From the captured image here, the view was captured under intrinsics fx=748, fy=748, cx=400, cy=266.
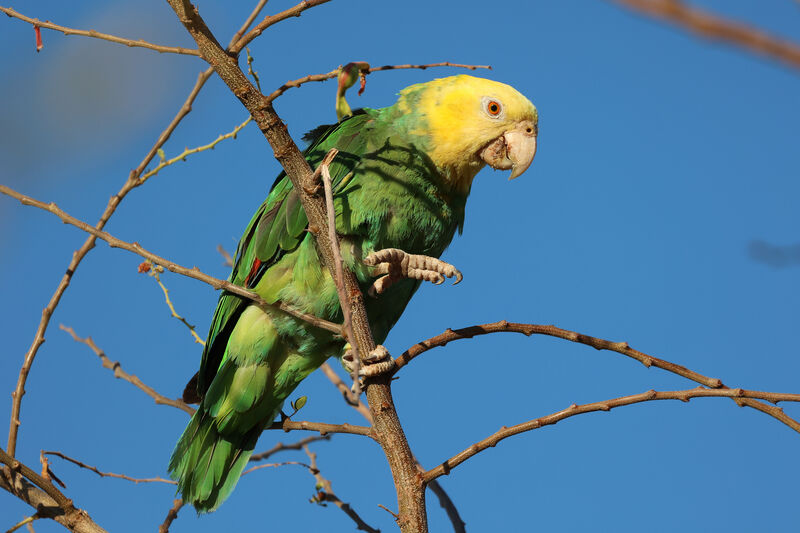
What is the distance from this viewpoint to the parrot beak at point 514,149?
3543 mm

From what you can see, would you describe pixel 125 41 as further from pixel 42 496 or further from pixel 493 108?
pixel 493 108

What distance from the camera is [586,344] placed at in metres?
2.13

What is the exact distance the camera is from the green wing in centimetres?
321

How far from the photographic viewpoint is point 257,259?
10.9ft

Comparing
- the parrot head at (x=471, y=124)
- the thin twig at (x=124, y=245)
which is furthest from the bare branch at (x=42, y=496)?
the parrot head at (x=471, y=124)

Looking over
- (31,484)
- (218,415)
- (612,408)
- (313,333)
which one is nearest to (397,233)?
(313,333)

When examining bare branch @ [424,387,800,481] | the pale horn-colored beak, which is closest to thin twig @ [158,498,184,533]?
bare branch @ [424,387,800,481]

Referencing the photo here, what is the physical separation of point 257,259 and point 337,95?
122cm

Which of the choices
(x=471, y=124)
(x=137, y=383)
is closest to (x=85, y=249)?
(x=137, y=383)

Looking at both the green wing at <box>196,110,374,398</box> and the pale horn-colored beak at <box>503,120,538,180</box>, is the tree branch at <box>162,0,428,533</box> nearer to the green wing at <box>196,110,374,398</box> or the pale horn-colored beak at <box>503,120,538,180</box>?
the green wing at <box>196,110,374,398</box>

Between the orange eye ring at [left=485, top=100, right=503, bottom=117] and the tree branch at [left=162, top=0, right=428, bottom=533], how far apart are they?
1.44 meters

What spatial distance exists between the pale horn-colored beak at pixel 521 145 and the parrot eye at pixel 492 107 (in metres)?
0.10

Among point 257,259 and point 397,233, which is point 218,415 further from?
point 397,233

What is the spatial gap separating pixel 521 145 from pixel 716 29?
3.19 metres
